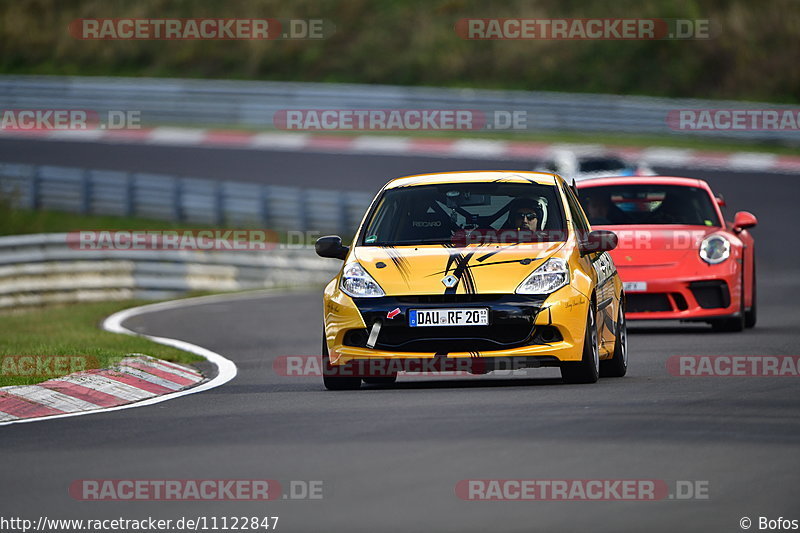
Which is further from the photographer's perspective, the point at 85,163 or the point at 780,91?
the point at 780,91

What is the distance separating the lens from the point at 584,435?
8.52m

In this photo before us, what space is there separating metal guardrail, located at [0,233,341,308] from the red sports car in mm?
9024

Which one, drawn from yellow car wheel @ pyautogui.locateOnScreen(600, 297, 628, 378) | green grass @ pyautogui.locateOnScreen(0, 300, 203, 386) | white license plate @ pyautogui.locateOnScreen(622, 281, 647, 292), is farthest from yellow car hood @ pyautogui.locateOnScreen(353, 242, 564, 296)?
white license plate @ pyautogui.locateOnScreen(622, 281, 647, 292)

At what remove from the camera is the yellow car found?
35.2ft

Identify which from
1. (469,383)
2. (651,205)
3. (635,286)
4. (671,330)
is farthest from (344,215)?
(469,383)

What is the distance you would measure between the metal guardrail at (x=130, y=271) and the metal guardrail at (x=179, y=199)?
360 cm

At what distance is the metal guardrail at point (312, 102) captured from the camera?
39.0m

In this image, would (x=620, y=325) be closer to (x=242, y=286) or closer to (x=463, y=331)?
(x=463, y=331)

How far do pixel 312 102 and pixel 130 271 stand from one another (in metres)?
17.3

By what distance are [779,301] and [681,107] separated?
19.5m

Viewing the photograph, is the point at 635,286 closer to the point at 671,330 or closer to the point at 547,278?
the point at 671,330

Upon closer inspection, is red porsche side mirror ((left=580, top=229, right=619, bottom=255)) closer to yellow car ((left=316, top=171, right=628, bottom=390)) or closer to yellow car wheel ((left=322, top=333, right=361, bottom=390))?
yellow car ((left=316, top=171, right=628, bottom=390))

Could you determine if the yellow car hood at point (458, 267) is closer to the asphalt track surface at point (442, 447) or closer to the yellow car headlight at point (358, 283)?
the yellow car headlight at point (358, 283)

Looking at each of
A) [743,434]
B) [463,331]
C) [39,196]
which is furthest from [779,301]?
[39,196]
